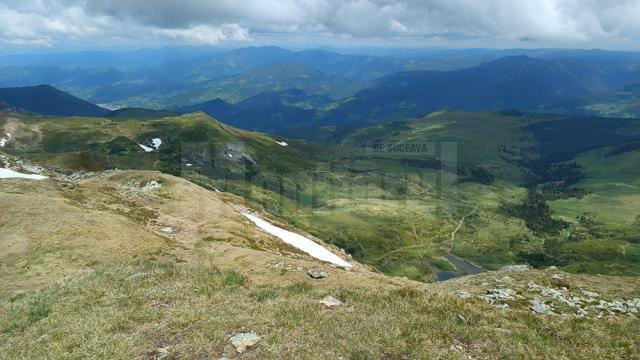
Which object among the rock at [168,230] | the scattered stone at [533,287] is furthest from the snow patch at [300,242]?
the scattered stone at [533,287]

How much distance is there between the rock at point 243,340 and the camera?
918 inches

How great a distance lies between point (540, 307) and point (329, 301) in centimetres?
1709

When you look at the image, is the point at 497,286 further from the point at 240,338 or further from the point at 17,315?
the point at 17,315

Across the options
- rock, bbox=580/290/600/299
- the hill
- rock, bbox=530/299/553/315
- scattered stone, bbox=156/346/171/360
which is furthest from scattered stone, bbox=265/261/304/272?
rock, bbox=580/290/600/299

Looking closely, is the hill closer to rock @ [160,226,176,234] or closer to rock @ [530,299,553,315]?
rock @ [530,299,553,315]

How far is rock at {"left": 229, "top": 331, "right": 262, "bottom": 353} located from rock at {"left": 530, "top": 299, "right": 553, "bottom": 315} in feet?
71.4

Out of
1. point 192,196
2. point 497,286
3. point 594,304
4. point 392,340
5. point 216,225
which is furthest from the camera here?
point 192,196

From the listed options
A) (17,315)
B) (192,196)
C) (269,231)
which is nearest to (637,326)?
(17,315)

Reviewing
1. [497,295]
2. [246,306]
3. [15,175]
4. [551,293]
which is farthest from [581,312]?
[15,175]

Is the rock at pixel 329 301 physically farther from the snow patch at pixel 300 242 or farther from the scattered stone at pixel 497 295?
the snow patch at pixel 300 242

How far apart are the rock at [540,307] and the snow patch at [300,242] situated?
4200 cm

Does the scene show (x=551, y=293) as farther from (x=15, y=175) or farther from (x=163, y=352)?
(x=15, y=175)

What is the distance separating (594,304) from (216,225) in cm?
4918

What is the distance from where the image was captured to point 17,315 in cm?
3039
